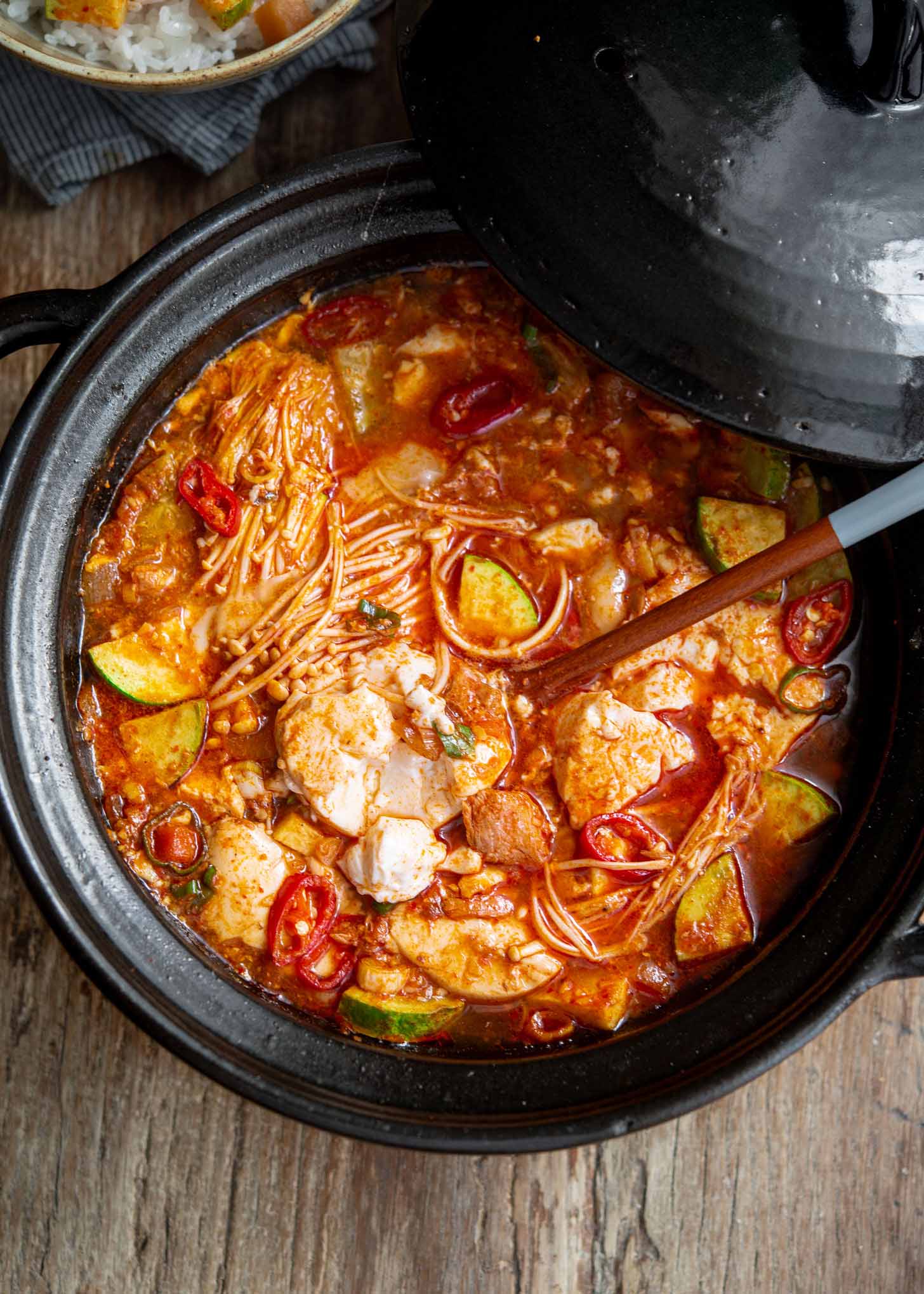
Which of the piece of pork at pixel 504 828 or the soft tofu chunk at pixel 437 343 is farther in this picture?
the soft tofu chunk at pixel 437 343

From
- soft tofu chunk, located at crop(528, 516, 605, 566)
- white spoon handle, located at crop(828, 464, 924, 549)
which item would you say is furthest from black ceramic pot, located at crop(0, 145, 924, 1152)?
soft tofu chunk, located at crop(528, 516, 605, 566)

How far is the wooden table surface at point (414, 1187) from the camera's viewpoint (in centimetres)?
291

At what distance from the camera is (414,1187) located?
2.93 m

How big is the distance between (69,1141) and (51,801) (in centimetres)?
106

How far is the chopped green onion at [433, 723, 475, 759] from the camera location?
104 inches

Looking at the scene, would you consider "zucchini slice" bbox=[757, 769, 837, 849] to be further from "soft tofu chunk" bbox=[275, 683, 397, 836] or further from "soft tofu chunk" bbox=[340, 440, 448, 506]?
"soft tofu chunk" bbox=[340, 440, 448, 506]

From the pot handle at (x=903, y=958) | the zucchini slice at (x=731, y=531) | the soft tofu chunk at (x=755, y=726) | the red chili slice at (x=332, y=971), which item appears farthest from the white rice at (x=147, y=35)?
the pot handle at (x=903, y=958)

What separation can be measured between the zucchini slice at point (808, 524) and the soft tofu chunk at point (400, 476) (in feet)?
3.10

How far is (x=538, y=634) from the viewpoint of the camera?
2.77 meters

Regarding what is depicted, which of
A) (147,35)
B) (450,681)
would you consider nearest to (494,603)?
(450,681)

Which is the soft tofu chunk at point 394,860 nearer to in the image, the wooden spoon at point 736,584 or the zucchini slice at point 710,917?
the wooden spoon at point 736,584

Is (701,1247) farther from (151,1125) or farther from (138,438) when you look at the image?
(138,438)

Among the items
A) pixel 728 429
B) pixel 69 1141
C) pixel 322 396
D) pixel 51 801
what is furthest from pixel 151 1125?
pixel 728 429

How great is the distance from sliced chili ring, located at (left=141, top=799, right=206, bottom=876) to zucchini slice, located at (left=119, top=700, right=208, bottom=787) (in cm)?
9
